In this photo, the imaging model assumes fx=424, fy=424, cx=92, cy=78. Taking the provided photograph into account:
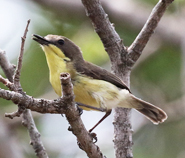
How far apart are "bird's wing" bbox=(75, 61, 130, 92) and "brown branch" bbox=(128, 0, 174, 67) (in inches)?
8.4

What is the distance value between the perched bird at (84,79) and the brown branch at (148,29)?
0.30 meters

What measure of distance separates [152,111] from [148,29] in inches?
41.5

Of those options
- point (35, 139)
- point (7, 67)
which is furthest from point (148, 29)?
point (35, 139)

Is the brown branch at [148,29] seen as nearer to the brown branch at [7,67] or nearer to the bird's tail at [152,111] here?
the bird's tail at [152,111]

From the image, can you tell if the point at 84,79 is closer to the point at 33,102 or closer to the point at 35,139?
the point at 35,139

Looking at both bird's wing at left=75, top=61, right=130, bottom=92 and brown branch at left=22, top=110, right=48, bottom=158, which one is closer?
brown branch at left=22, top=110, right=48, bottom=158

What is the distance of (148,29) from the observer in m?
4.21

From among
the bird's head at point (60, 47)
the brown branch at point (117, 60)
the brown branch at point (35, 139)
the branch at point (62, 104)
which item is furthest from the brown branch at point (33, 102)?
the bird's head at point (60, 47)

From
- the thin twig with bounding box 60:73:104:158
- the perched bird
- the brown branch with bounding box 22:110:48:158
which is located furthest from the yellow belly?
the thin twig with bounding box 60:73:104:158

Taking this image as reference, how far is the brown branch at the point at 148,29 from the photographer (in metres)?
4.09

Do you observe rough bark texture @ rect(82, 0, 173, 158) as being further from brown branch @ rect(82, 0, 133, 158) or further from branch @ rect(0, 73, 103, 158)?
branch @ rect(0, 73, 103, 158)

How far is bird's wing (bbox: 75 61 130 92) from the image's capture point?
14.0ft

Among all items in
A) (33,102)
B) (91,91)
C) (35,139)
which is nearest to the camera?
(33,102)

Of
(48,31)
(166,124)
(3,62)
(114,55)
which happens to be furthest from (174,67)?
(3,62)
